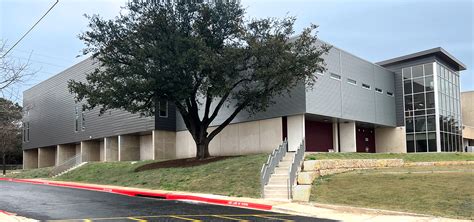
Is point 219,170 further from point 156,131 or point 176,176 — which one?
point 156,131

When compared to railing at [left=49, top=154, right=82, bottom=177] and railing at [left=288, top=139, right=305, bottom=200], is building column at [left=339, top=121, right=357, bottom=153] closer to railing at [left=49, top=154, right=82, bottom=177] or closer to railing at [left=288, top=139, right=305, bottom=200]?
railing at [left=288, top=139, right=305, bottom=200]

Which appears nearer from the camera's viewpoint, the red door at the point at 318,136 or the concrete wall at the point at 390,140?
the red door at the point at 318,136

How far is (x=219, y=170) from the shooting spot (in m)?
25.2

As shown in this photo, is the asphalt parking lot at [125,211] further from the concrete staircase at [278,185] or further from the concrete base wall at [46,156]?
the concrete base wall at [46,156]

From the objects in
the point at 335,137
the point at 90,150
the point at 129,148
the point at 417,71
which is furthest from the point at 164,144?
the point at 417,71

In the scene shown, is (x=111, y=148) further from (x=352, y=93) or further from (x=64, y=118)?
(x=352, y=93)

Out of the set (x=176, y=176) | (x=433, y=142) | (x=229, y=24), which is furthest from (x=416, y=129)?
(x=176, y=176)

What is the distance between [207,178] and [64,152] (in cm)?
3881

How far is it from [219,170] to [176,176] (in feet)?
9.44

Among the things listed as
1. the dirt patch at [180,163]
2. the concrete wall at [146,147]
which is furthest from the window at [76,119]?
the dirt patch at [180,163]

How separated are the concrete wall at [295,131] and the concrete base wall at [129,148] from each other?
19.9 metres

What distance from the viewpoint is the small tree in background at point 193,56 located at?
2645 centimetres

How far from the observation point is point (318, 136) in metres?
34.8

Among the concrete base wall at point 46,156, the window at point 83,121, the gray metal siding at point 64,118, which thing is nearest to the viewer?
→ the gray metal siding at point 64,118
